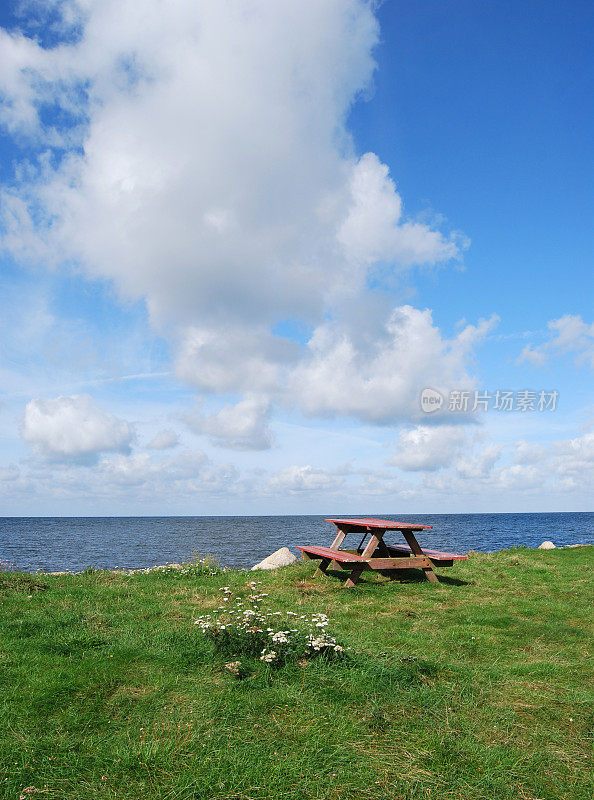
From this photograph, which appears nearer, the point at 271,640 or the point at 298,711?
the point at 298,711

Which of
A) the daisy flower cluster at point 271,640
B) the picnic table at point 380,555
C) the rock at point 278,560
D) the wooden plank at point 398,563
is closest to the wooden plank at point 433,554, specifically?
the picnic table at point 380,555

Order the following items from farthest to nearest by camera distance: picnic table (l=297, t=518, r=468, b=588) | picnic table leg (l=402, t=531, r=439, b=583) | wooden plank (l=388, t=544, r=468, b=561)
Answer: wooden plank (l=388, t=544, r=468, b=561) → picnic table leg (l=402, t=531, r=439, b=583) → picnic table (l=297, t=518, r=468, b=588)

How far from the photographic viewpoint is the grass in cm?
376

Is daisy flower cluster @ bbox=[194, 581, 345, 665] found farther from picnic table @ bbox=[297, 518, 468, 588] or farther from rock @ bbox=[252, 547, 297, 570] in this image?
rock @ bbox=[252, 547, 297, 570]

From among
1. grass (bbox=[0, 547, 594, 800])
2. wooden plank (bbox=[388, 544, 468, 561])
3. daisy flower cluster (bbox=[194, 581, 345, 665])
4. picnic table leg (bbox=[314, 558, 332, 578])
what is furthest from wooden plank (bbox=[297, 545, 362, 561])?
daisy flower cluster (bbox=[194, 581, 345, 665])

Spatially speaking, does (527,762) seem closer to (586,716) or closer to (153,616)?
(586,716)

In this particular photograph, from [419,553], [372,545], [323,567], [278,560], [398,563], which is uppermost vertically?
[372,545]

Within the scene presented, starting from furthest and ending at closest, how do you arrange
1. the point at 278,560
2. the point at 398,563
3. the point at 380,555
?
1. the point at 278,560
2. the point at 380,555
3. the point at 398,563

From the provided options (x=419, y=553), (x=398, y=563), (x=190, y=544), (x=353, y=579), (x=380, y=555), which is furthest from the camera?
(x=190, y=544)

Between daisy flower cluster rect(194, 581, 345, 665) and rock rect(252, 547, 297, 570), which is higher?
daisy flower cluster rect(194, 581, 345, 665)

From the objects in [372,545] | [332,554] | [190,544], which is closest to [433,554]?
[372,545]

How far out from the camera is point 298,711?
4.73m

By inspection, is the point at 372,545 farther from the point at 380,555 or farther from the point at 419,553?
the point at 380,555

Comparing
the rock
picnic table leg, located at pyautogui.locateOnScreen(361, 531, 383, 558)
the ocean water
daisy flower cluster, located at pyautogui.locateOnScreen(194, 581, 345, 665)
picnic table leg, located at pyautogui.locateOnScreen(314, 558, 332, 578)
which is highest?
picnic table leg, located at pyautogui.locateOnScreen(361, 531, 383, 558)
